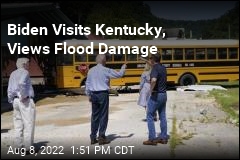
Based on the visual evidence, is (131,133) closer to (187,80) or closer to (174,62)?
(174,62)

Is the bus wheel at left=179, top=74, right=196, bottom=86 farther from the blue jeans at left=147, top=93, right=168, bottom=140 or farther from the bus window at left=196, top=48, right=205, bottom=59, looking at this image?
the blue jeans at left=147, top=93, right=168, bottom=140

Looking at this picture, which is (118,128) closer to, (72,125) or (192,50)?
(72,125)

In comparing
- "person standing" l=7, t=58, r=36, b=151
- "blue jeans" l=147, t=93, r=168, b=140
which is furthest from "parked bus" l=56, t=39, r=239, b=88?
"person standing" l=7, t=58, r=36, b=151

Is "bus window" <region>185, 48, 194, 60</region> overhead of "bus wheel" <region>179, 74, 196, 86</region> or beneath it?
overhead

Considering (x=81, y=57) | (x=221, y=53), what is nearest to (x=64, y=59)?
(x=81, y=57)

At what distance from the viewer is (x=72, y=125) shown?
479 inches

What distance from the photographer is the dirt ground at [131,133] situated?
8188 mm

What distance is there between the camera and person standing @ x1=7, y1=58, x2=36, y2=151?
8.32 metres

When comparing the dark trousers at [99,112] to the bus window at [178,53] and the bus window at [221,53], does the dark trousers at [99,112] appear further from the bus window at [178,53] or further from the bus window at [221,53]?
the bus window at [221,53]

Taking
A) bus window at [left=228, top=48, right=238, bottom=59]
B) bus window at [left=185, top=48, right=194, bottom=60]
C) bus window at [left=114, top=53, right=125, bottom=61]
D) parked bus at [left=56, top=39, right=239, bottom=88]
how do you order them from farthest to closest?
1. bus window at [left=228, top=48, right=238, bottom=59]
2. bus window at [left=185, top=48, right=194, bottom=60]
3. bus window at [left=114, top=53, right=125, bottom=61]
4. parked bus at [left=56, top=39, right=239, bottom=88]

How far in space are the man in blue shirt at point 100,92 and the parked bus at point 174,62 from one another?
43.3 feet

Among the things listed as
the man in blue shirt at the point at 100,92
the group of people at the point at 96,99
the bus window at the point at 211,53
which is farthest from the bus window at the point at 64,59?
the man in blue shirt at the point at 100,92

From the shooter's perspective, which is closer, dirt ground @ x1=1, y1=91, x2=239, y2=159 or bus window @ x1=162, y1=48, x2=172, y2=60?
dirt ground @ x1=1, y1=91, x2=239, y2=159

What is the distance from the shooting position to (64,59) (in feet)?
74.9
